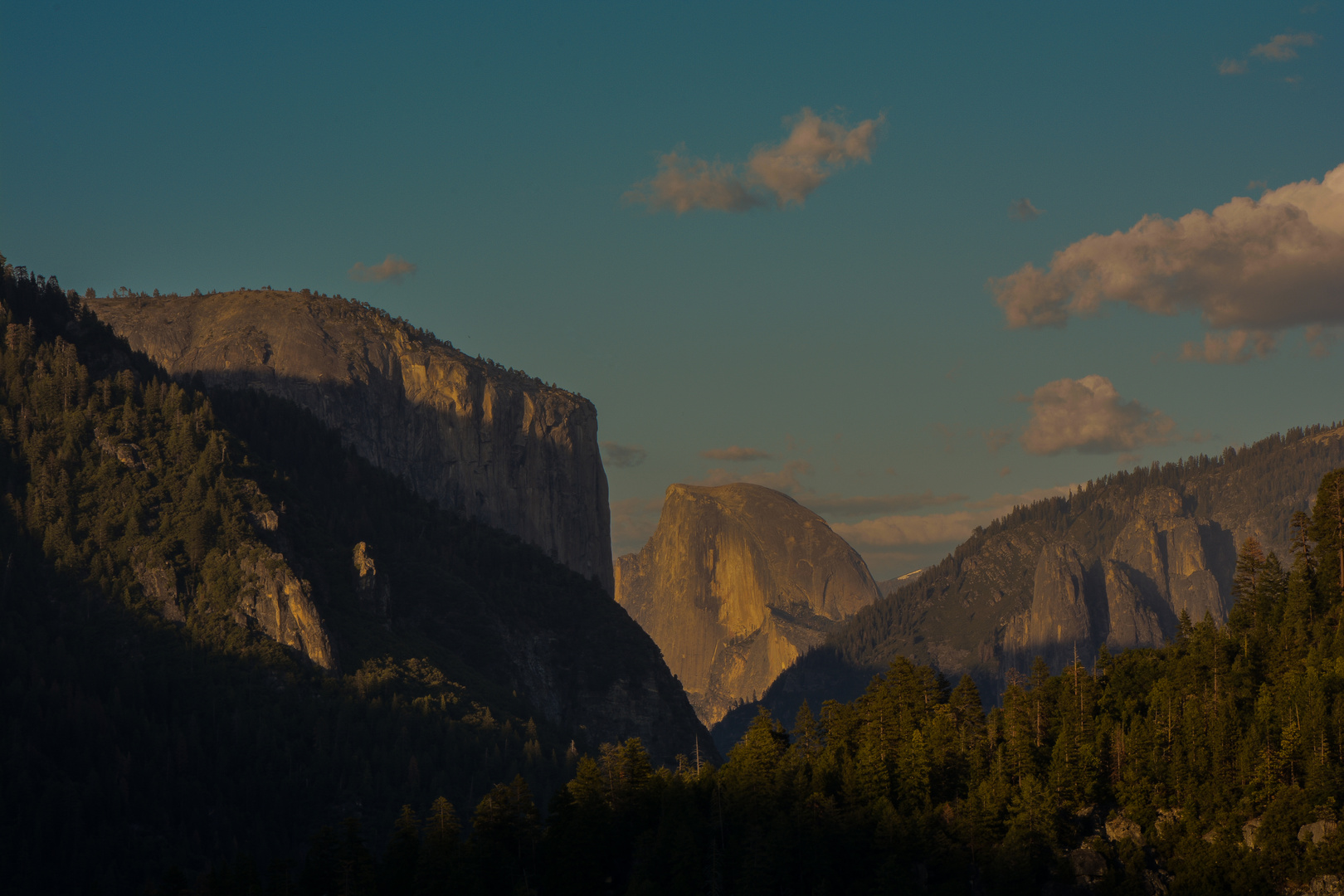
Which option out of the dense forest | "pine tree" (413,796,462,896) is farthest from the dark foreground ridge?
"pine tree" (413,796,462,896)

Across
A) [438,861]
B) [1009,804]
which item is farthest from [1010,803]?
[438,861]

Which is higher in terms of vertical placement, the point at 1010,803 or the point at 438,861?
the point at 1010,803

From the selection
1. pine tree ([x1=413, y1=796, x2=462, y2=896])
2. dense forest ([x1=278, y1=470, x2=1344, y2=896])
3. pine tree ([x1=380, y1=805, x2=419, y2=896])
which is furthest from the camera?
pine tree ([x1=380, y1=805, x2=419, y2=896])

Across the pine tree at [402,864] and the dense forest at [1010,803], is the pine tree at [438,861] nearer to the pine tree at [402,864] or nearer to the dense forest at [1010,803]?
the dense forest at [1010,803]

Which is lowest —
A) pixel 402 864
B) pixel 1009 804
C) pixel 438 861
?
pixel 402 864

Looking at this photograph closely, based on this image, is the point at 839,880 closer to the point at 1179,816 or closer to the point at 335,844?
the point at 1179,816

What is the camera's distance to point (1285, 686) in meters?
176

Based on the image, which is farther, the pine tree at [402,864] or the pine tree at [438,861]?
the pine tree at [402,864]

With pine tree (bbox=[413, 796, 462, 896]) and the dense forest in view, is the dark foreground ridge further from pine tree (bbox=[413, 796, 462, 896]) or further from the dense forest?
pine tree (bbox=[413, 796, 462, 896])

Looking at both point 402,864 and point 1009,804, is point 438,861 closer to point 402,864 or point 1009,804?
point 402,864

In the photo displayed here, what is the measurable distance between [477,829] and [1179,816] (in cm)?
7463

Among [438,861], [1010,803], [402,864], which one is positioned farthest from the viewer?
[402,864]

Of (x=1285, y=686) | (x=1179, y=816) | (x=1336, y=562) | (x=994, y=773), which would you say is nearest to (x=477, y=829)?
(x=994, y=773)

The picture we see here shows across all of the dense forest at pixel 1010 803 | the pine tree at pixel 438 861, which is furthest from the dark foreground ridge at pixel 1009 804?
the pine tree at pixel 438 861
